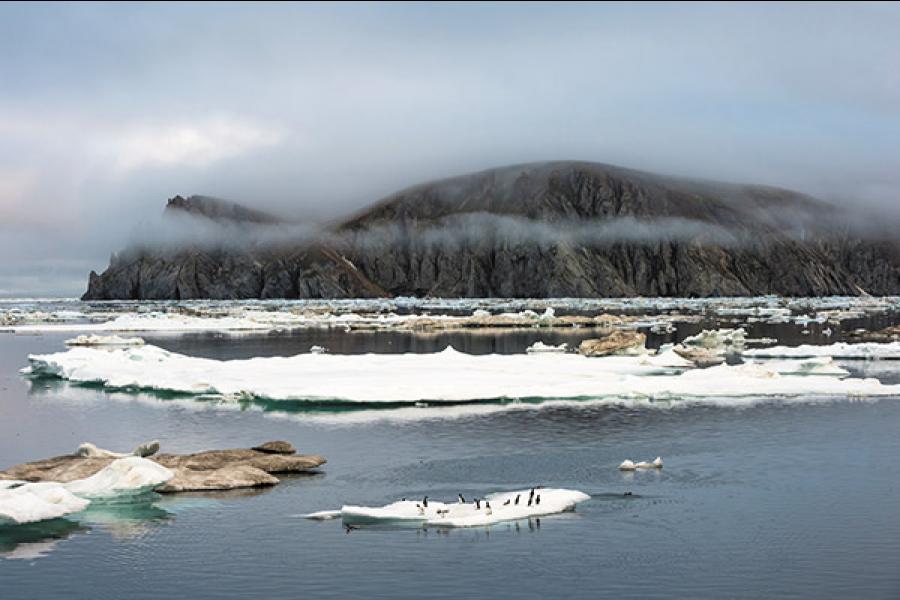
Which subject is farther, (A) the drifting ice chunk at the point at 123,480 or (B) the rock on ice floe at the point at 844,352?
(B) the rock on ice floe at the point at 844,352

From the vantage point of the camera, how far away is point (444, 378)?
1667 inches

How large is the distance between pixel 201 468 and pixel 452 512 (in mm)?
7952

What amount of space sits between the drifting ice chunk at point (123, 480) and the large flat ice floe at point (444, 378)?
584 inches

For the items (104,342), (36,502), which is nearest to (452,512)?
(36,502)

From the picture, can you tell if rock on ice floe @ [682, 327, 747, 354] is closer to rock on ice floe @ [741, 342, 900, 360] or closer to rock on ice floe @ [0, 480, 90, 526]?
rock on ice floe @ [741, 342, 900, 360]

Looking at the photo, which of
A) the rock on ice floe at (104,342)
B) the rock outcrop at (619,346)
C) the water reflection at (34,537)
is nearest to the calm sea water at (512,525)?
the water reflection at (34,537)

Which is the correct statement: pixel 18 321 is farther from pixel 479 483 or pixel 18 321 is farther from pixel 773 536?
pixel 773 536

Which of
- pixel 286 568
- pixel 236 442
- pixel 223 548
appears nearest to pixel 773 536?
pixel 286 568

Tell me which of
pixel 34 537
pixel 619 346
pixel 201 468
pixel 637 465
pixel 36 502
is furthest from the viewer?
pixel 619 346

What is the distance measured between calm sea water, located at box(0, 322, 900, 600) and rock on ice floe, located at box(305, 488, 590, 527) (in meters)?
0.38

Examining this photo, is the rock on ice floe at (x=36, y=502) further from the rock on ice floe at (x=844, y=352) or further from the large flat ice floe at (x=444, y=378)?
the rock on ice floe at (x=844, y=352)

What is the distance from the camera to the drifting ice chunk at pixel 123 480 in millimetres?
22000

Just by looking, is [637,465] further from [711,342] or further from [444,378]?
[711,342]

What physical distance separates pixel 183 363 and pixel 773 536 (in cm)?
3539
